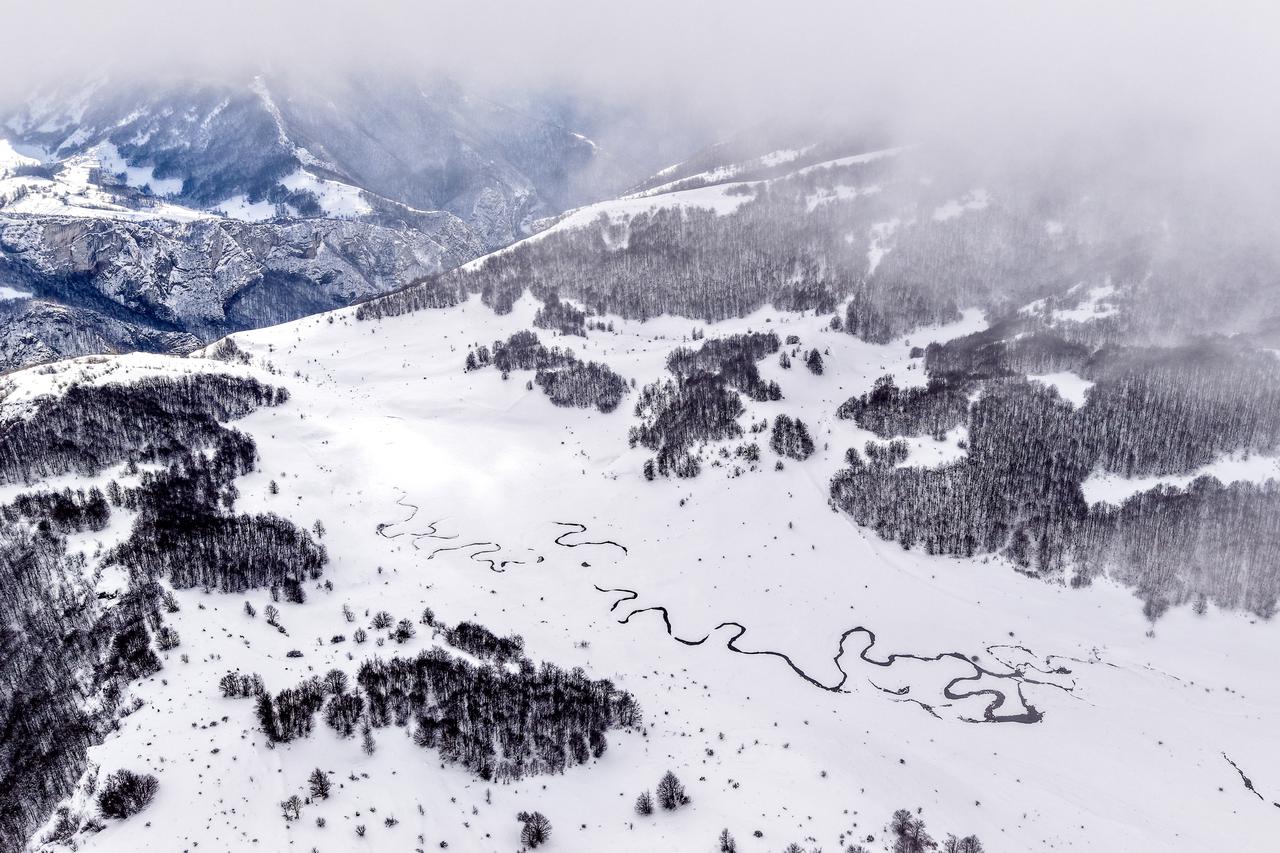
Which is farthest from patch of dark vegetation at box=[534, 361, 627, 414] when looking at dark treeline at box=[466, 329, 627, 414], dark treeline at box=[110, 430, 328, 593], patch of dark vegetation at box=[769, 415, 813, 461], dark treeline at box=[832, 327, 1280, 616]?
dark treeline at box=[110, 430, 328, 593]

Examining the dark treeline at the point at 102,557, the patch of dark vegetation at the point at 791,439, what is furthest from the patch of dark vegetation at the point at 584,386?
the dark treeline at the point at 102,557

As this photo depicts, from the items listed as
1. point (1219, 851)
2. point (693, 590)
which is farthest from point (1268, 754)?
point (693, 590)

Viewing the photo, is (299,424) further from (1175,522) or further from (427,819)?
(1175,522)

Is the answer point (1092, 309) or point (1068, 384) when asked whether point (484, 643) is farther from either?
point (1092, 309)

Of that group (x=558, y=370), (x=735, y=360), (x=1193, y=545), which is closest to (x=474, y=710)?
(x=1193, y=545)

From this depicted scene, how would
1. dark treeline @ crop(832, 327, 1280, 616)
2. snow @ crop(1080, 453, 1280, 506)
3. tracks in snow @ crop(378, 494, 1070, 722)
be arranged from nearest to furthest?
1. tracks in snow @ crop(378, 494, 1070, 722)
2. dark treeline @ crop(832, 327, 1280, 616)
3. snow @ crop(1080, 453, 1280, 506)

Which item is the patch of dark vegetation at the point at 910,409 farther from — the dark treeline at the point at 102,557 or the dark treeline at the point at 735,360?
the dark treeline at the point at 102,557

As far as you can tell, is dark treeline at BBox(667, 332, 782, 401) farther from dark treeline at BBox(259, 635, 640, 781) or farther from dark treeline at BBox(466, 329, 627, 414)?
dark treeline at BBox(259, 635, 640, 781)
